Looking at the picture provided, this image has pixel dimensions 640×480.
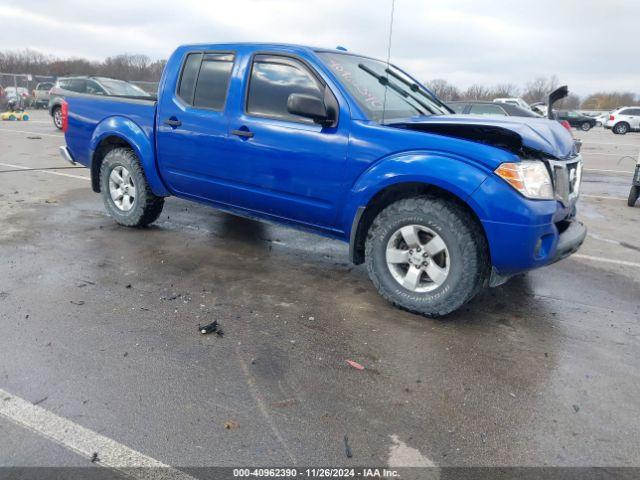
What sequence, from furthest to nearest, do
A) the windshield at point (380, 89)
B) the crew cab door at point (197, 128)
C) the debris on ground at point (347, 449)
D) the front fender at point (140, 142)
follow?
the front fender at point (140, 142) < the crew cab door at point (197, 128) < the windshield at point (380, 89) < the debris on ground at point (347, 449)

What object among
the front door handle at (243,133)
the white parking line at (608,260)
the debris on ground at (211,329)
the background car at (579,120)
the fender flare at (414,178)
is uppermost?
the background car at (579,120)

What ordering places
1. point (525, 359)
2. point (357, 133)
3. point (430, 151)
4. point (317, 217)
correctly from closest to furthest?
point (525, 359), point (430, 151), point (357, 133), point (317, 217)

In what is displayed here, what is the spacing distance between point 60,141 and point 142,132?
35.1 feet

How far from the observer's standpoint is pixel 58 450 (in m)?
2.15

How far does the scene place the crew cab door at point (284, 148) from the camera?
150 inches

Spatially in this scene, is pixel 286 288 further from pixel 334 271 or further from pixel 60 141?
pixel 60 141

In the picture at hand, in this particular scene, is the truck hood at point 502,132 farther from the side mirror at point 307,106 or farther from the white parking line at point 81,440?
the white parking line at point 81,440

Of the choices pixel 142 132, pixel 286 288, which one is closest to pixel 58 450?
pixel 286 288

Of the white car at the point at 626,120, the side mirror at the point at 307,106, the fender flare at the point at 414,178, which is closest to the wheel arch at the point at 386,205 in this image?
the fender flare at the point at 414,178

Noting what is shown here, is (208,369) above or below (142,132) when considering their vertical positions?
below

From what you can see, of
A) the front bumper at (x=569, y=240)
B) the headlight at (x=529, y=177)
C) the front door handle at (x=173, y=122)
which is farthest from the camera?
the front door handle at (x=173, y=122)

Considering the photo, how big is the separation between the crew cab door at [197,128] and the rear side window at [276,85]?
1.04ft

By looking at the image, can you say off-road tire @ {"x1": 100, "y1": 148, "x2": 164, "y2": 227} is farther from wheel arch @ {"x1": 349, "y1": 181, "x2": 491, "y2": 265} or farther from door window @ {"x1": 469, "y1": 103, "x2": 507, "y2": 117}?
door window @ {"x1": 469, "y1": 103, "x2": 507, "y2": 117}

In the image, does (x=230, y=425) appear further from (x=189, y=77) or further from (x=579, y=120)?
(x=579, y=120)
